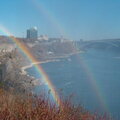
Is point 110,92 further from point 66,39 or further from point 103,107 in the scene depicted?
point 66,39

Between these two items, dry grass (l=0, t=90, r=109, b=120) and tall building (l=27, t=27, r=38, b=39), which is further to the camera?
tall building (l=27, t=27, r=38, b=39)

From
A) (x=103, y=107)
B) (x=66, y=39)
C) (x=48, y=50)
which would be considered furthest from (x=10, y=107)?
(x=66, y=39)

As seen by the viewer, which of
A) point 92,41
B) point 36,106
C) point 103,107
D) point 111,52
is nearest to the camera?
point 36,106

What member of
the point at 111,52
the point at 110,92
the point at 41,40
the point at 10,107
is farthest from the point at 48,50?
the point at 10,107

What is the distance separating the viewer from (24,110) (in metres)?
1.88

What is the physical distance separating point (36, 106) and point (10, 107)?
0.66ft

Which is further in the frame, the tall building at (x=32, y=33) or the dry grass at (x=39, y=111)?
the tall building at (x=32, y=33)

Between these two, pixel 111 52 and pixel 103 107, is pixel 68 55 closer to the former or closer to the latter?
pixel 111 52

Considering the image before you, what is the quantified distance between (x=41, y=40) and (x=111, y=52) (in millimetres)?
15582

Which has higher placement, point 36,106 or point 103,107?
point 36,106

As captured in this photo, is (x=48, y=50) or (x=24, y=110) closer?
(x=24, y=110)

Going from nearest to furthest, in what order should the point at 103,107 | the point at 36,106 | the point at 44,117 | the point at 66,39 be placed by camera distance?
1. the point at 44,117
2. the point at 36,106
3. the point at 103,107
4. the point at 66,39

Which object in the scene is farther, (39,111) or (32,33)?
(32,33)

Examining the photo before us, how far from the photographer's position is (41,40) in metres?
60.5
